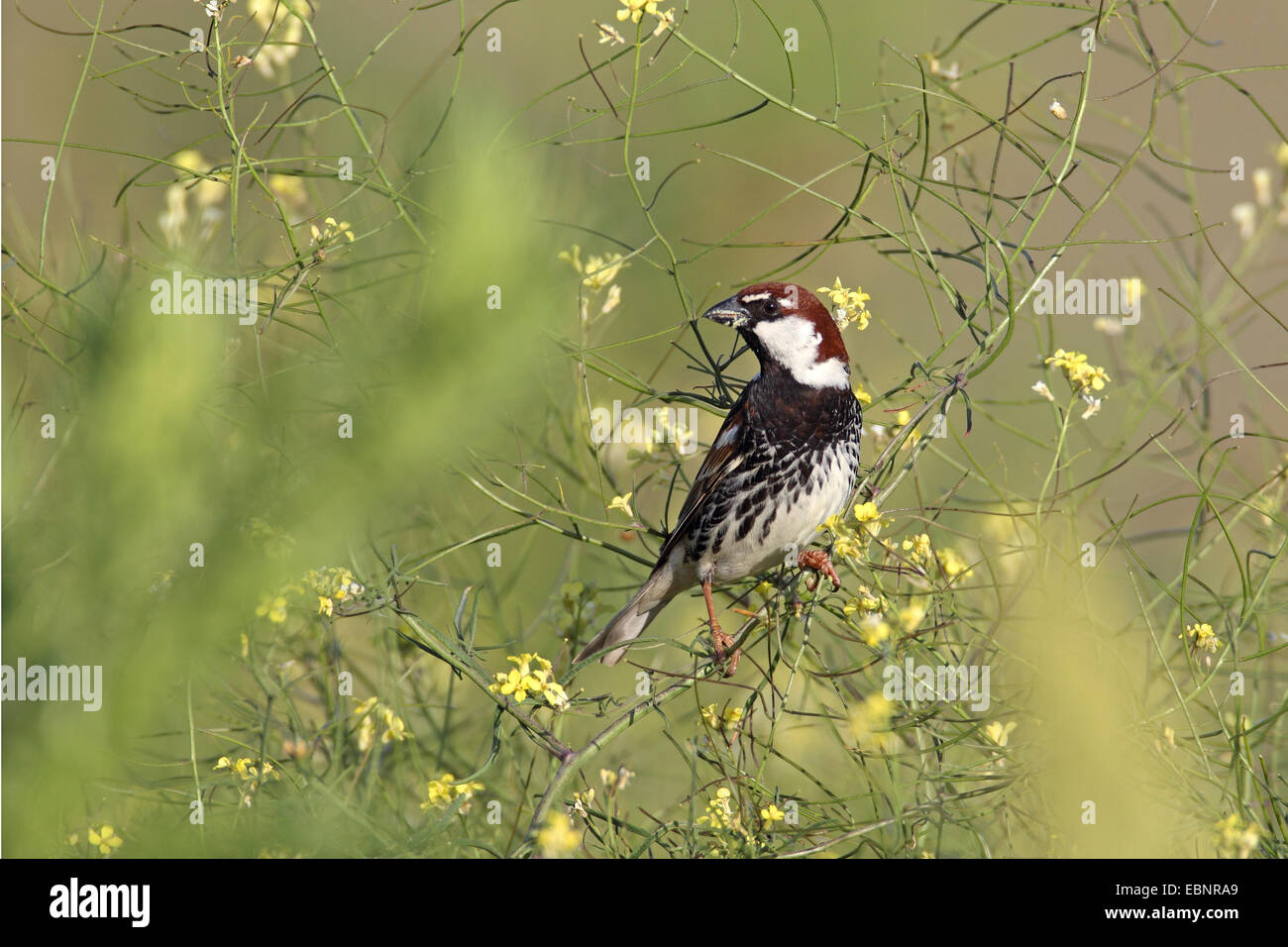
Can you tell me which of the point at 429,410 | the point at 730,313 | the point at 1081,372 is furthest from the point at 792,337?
the point at 429,410

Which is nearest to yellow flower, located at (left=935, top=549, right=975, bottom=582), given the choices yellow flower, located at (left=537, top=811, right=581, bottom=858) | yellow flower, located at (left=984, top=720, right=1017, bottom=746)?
yellow flower, located at (left=984, top=720, right=1017, bottom=746)

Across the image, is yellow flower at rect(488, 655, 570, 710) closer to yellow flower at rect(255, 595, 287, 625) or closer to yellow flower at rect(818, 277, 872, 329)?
yellow flower at rect(255, 595, 287, 625)

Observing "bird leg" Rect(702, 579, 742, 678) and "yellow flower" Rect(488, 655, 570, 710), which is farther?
"bird leg" Rect(702, 579, 742, 678)

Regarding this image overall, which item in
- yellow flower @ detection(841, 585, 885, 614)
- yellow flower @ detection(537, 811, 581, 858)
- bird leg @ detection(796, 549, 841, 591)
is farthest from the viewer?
bird leg @ detection(796, 549, 841, 591)

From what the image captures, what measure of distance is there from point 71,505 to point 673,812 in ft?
6.60

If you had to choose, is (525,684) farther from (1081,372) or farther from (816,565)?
(1081,372)

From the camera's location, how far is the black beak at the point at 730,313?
258cm

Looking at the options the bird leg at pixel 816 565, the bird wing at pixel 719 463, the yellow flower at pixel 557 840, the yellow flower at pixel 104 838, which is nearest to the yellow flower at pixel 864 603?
the bird leg at pixel 816 565

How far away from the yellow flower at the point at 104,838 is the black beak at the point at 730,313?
5.84ft

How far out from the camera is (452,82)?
143 centimetres

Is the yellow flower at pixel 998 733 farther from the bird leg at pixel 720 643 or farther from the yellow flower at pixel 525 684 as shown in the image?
the yellow flower at pixel 525 684

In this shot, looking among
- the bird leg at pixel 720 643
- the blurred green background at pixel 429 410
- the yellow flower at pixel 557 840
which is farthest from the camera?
the bird leg at pixel 720 643

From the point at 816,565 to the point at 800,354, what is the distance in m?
0.61

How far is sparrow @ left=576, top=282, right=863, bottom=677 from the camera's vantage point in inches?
104
